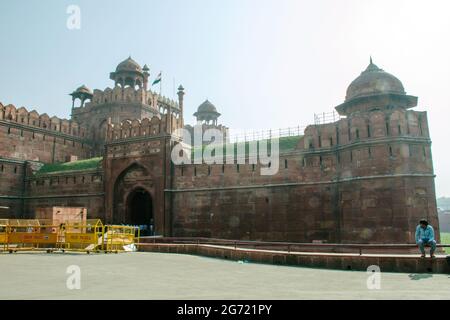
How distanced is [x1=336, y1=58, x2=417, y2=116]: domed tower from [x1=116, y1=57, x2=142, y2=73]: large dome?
69.7ft

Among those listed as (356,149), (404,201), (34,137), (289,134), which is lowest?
(404,201)

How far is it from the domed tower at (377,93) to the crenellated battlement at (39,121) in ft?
76.6

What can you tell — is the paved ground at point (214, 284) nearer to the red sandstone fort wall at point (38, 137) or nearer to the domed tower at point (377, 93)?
the domed tower at point (377, 93)

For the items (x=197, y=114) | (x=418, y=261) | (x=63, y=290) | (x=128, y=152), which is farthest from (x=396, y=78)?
(x=197, y=114)

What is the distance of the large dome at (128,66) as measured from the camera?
3366 centimetres

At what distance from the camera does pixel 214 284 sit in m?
6.93

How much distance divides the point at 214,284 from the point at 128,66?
3005 centimetres

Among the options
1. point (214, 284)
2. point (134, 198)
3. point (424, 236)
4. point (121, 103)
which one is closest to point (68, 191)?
point (134, 198)

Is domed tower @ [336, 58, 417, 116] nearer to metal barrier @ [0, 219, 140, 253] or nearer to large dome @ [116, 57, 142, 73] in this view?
metal barrier @ [0, 219, 140, 253]

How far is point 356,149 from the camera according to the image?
16969 millimetres

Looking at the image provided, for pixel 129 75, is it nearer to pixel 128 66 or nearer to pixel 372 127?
pixel 128 66

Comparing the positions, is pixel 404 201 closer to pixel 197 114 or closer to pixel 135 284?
pixel 135 284

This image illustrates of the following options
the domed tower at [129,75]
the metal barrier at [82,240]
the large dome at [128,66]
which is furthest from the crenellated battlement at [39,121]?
the metal barrier at [82,240]

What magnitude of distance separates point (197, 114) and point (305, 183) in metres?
23.7
